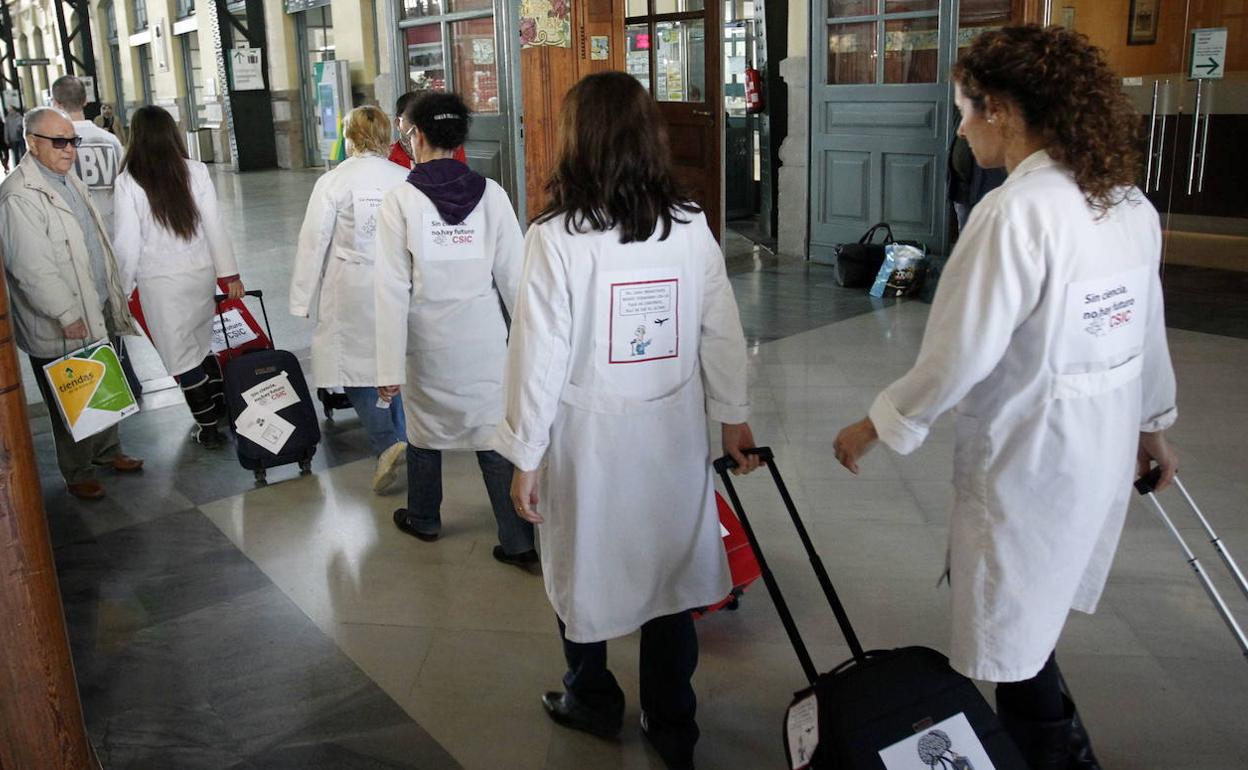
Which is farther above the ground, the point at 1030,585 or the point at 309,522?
the point at 1030,585

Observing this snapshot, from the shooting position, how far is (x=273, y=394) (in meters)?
4.08

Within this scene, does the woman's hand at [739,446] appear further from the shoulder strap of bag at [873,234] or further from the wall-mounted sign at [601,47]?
the shoulder strap of bag at [873,234]

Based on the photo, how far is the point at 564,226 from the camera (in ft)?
6.68

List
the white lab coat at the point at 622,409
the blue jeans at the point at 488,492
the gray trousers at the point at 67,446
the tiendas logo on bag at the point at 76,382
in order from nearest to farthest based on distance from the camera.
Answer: the white lab coat at the point at 622,409
the blue jeans at the point at 488,492
the tiendas logo on bag at the point at 76,382
the gray trousers at the point at 67,446

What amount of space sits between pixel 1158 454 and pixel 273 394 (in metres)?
3.08

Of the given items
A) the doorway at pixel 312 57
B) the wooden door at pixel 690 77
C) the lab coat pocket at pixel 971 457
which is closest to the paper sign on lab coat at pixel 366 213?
the lab coat pocket at pixel 971 457

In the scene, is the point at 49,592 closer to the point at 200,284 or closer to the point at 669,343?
the point at 669,343

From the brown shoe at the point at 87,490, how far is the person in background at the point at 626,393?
2.50 m

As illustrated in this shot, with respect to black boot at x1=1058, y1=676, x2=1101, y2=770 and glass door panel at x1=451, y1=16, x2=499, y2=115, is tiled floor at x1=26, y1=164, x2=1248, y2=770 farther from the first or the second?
glass door panel at x1=451, y1=16, x2=499, y2=115

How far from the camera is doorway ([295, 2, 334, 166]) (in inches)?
718

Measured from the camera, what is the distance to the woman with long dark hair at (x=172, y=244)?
425cm

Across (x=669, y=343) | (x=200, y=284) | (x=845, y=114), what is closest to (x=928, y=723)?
(x=669, y=343)

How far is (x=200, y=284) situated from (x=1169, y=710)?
12.3 ft

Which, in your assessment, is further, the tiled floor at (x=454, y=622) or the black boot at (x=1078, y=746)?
the tiled floor at (x=454, y=622)
